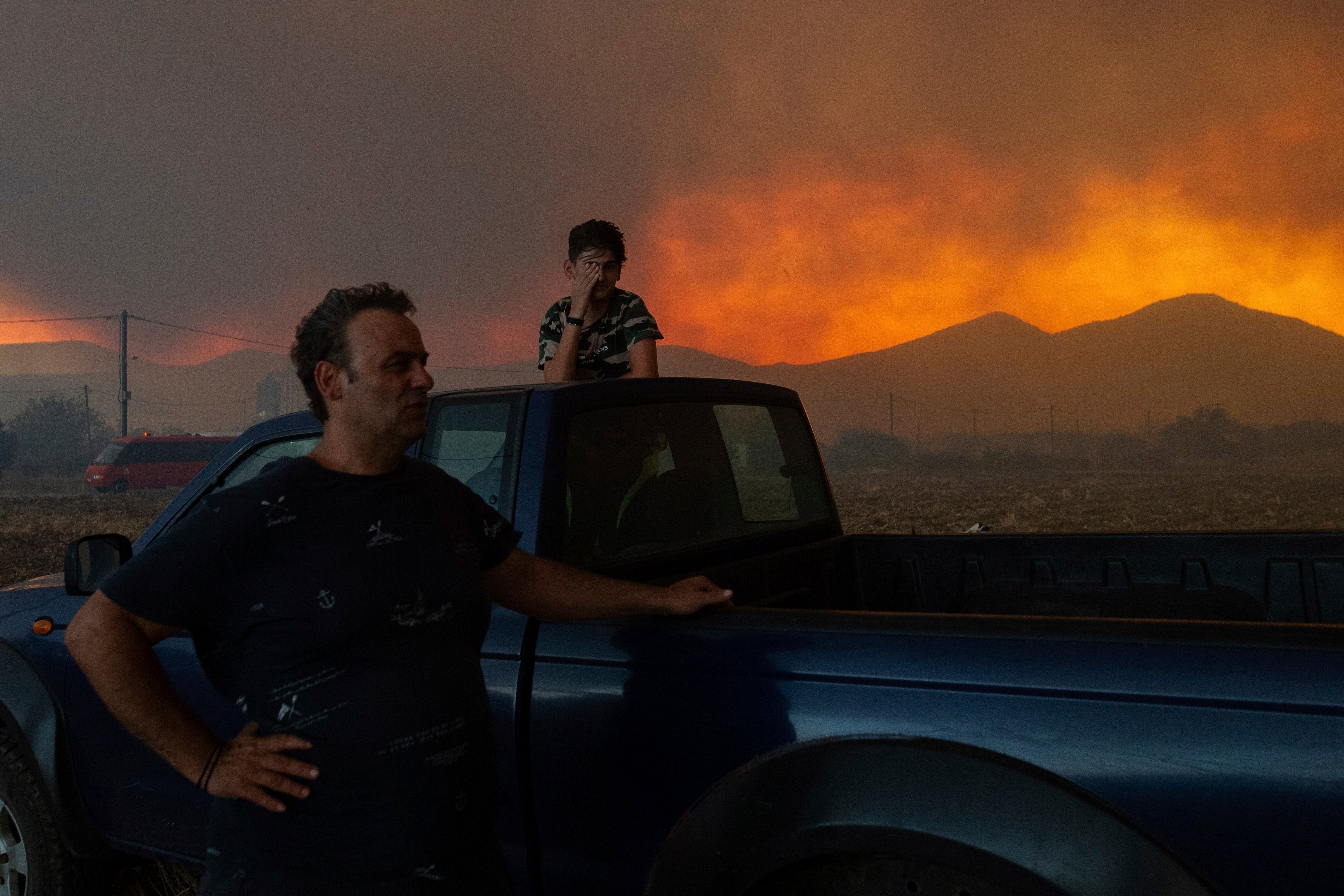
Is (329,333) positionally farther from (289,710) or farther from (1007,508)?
(1007,508)

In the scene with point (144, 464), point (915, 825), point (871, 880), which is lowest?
point (871, 880)

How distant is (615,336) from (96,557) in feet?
6.69

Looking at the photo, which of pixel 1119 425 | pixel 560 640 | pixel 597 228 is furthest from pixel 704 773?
pixel 1119 425

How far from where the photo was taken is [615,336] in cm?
391

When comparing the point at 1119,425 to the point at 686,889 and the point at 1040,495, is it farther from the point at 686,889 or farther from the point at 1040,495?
the point at 686,889

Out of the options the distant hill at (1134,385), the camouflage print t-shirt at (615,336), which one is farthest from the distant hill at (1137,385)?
the camouflage print t-shirt at (615,336)

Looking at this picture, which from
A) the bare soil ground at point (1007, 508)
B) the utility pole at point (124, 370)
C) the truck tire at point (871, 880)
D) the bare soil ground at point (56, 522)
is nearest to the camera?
the truck tire at point (871, 880)

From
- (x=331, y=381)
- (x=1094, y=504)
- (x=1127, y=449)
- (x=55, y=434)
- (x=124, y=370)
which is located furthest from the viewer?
(x=55, y=434)

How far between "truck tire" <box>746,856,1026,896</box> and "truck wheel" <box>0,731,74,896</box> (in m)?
2.35

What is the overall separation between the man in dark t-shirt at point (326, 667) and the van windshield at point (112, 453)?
54765mm

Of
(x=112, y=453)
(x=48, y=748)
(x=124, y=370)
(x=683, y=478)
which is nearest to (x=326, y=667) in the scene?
(x=683, y=478)

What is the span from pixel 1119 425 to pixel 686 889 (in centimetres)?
16204

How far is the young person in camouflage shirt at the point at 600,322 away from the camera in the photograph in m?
3.75

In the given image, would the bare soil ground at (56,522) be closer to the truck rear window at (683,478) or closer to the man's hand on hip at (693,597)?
the truck rear window at (683,478)
